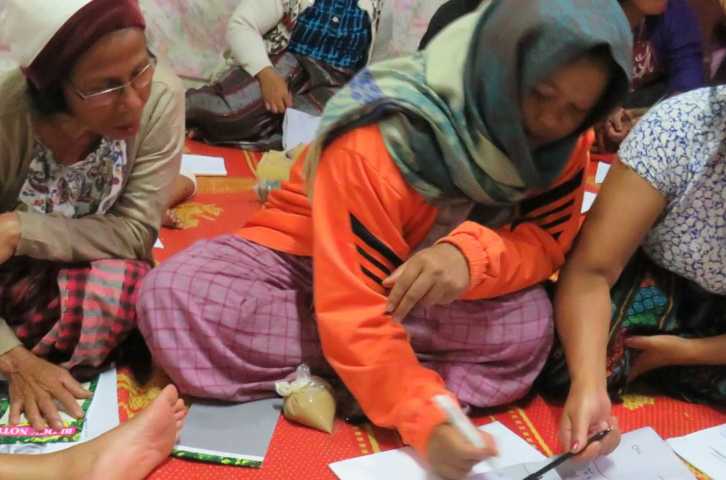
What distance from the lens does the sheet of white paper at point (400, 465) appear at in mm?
1011

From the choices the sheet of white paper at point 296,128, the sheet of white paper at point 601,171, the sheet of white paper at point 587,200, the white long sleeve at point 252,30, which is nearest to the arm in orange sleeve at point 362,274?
the sheet of white paper at point 587,200

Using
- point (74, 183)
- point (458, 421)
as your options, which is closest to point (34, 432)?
point (74, 183)

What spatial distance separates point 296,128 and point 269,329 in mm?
1122

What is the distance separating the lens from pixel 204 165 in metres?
2.04

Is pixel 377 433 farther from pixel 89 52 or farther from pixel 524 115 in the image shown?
pixel 89 52

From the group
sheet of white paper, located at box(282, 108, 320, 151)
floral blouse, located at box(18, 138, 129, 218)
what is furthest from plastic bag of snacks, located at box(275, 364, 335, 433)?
sheet of white paper, located at box(282, 108, 320, 151)

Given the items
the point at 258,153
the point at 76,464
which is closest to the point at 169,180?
the point at 76,464

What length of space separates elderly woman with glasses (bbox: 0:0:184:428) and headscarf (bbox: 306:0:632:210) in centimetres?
28

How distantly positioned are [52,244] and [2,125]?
0.58 ft

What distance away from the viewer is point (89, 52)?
979mm

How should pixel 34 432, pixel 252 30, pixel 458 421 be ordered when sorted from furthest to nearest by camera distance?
pixel 252 30
pixel 34 432
pixel 458 421

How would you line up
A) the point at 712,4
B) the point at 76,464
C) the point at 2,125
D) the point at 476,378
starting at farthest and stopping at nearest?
the point at 712,4 → the point at 476,378 → the point at 2,125 → the point at 76,464

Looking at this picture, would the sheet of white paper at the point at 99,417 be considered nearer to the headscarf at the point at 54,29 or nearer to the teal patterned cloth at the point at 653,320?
the headscarf at the point at 54,29

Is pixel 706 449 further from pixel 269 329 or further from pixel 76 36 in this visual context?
pixel 76 36
